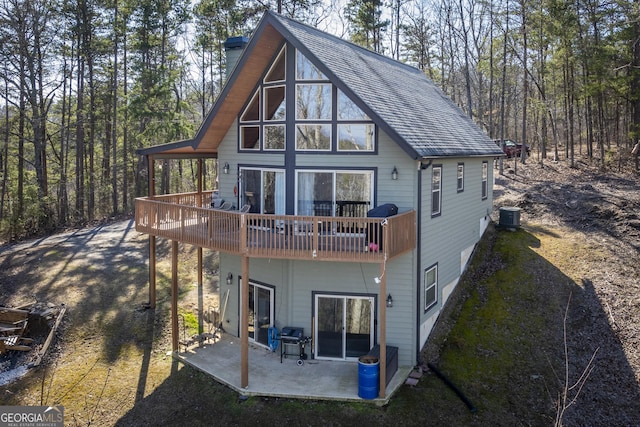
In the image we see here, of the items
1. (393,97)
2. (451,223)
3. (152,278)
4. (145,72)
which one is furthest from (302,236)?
(145,72)

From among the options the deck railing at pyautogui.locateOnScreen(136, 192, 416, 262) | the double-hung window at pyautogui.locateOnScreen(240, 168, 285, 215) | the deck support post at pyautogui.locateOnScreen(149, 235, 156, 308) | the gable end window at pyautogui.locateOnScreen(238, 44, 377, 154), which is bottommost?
the deck support post at pyautogui.locateOnScreen(149, 235, 156, 308)

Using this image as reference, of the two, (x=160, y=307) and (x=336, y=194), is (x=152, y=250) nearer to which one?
(x=160, y=307)

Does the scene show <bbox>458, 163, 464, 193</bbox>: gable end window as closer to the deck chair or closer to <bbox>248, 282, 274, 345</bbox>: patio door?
<bbox>248, 282, 274, 345</bbox>: patio door

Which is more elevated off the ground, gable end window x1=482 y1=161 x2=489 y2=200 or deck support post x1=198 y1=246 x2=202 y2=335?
gable end window x1=482 y1=161 x2=489 y2=200

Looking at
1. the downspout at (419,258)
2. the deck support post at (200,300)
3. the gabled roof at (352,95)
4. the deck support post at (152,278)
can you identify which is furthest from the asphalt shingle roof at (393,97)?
the deck support post at (152,278)

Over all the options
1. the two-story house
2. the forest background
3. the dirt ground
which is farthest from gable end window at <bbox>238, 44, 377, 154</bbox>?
the forest background

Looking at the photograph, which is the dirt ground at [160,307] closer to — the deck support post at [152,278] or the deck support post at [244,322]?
the deck support post at [152,278]
